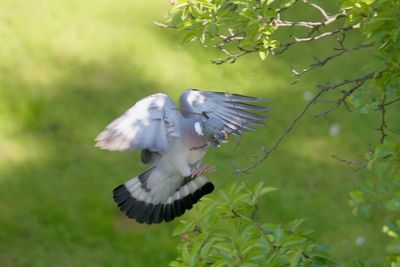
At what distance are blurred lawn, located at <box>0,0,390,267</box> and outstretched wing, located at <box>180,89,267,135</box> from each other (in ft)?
6.24

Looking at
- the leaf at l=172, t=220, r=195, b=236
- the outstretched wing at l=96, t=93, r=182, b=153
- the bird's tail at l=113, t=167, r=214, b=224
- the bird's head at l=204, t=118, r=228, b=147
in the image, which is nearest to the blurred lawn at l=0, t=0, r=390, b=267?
the bird's tail at l=113, t=167, r=214, b=224

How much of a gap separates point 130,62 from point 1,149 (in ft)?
4.56

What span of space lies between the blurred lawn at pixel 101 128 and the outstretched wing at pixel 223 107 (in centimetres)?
190

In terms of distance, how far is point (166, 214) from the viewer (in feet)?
11.2

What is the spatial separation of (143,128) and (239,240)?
21.9 inches

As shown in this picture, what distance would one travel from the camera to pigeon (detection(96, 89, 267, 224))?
9.15ft

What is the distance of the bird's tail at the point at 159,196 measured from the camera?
339 centimetres

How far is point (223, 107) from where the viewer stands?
3314 millimetres

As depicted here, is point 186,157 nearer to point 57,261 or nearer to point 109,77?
point 57,261

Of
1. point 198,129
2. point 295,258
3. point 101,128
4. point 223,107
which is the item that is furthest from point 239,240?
point 101,128

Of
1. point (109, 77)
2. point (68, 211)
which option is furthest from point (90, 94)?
point (68, 211)

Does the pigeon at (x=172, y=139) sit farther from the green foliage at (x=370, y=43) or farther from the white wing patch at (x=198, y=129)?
the green foliage at (x=370, y=43)

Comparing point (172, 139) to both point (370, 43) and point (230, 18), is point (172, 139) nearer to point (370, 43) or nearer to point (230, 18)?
point (230, 18)

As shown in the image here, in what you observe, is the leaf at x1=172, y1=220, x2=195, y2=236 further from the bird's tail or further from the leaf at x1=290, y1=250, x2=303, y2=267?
the bird's tail
